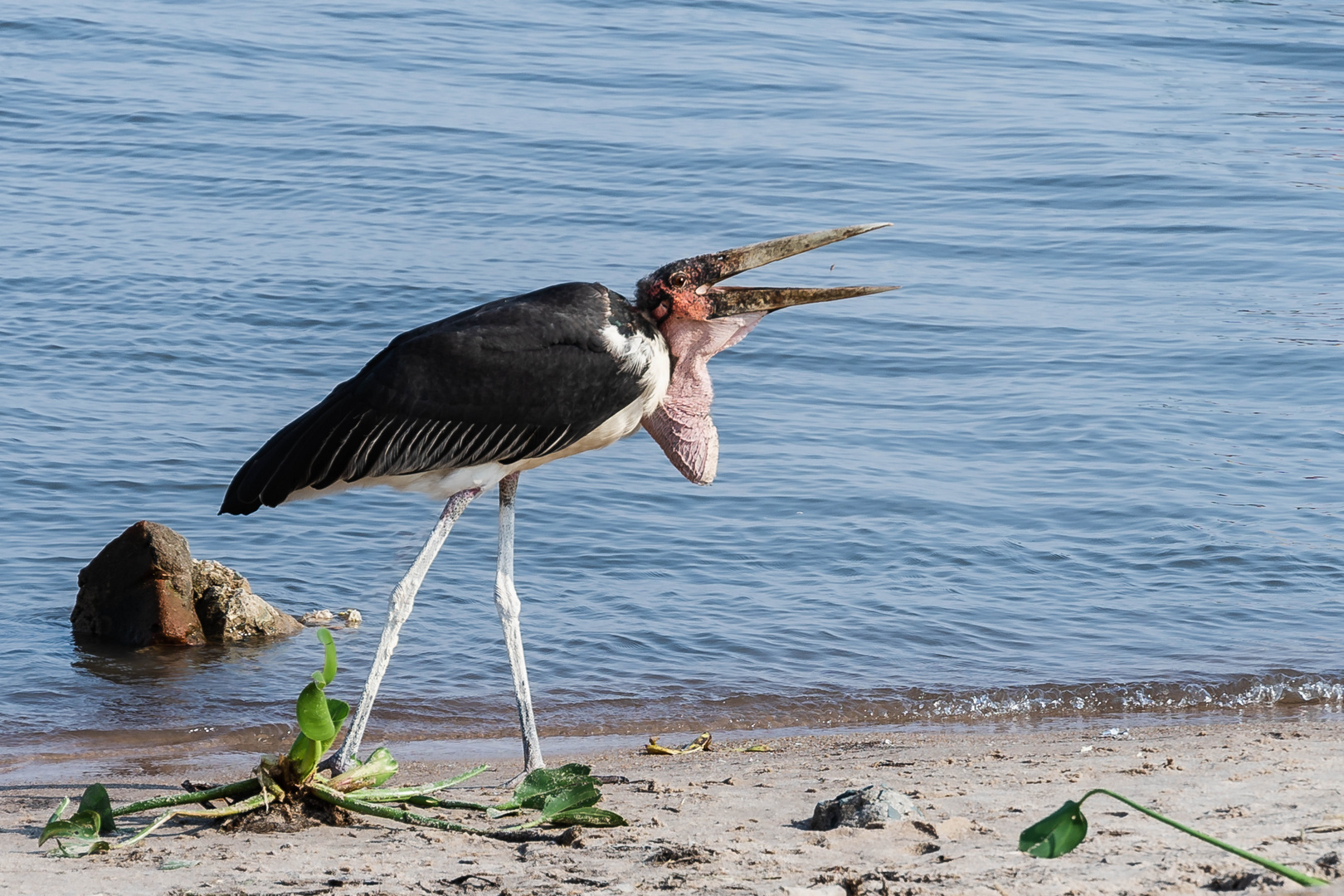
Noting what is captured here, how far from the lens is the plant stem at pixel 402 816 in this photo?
457cm

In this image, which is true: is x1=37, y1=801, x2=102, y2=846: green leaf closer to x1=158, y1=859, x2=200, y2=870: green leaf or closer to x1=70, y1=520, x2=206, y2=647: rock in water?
x1=158, y1=859, x2=200, y2=870: green leaf

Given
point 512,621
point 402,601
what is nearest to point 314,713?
point 402,601

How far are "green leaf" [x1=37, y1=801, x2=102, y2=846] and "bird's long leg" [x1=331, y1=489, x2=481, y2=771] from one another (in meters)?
0.87

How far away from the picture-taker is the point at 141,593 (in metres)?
7.17

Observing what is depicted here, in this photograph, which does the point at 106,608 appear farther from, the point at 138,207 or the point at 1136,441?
the point at 138,207

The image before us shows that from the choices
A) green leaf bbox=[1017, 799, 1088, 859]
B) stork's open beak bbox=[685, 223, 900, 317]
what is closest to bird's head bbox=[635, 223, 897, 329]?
stork's open beak bbox=[685, 223, 900, 317]

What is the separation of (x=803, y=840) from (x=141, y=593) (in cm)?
390

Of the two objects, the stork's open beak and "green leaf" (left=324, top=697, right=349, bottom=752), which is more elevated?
the stork's open beak

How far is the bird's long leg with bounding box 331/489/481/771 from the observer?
518 centimetres

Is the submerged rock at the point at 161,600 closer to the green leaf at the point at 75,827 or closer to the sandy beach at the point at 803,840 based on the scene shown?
the sandy beach at the point at 803,840

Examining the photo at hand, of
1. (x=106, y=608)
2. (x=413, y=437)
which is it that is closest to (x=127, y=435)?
(x=106, y=608)

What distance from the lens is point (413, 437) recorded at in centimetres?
529

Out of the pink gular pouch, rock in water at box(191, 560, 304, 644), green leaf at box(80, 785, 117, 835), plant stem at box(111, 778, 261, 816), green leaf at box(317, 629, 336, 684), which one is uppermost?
the pink gular pouch

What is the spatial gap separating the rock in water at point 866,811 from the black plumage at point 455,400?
1599mm
